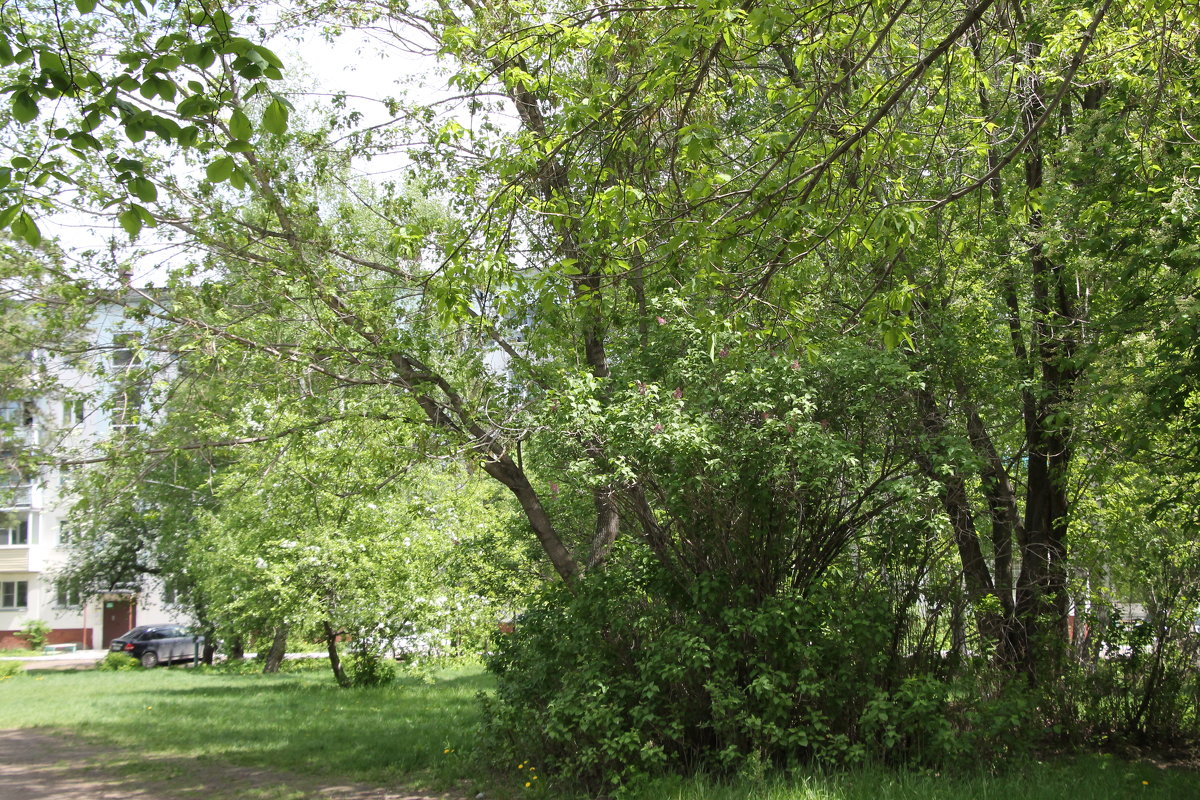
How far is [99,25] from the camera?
955cm

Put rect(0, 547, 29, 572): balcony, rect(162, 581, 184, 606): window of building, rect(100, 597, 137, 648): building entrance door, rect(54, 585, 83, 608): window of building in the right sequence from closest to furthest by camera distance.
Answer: rect(162, 581, 184, 606): window of building, rect(54, 585, 83, 608): window of building, rect(100, 597, 137, 648): building entrance door, rect(0, 547, 29, 572): balcony

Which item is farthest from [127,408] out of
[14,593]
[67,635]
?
[14,593]

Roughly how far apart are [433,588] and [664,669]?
941 cm

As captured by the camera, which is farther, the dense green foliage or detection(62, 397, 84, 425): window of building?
detection(62, 397, 84, 425): window of building

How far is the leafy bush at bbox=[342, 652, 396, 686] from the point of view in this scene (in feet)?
60.2

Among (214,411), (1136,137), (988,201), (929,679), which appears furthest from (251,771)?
(1136,137)

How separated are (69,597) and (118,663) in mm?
4972

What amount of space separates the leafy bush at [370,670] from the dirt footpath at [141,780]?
625 cm

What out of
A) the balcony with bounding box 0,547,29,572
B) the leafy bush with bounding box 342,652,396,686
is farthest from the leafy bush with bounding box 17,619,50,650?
the leafy bush with bounding box 342,652,396,686

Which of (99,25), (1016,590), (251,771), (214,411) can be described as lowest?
(251,771)

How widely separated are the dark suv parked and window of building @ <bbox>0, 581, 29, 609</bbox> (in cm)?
1534

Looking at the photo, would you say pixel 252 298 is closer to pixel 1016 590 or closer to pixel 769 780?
pixel 769 780

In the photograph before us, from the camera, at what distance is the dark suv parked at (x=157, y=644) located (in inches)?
1265

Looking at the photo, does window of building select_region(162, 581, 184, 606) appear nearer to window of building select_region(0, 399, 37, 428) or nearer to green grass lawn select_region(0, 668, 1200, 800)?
green grass lawn select_region(0, 668, 1200, 800)
